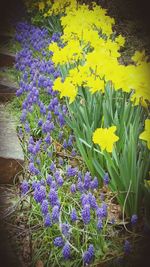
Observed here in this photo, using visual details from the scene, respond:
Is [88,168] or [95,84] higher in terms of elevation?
[95,84]

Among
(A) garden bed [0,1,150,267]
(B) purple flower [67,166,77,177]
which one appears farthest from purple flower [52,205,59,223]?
(B) purple flower [67,166,77,177]

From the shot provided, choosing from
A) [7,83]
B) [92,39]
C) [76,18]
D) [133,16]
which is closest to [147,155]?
[92,39]

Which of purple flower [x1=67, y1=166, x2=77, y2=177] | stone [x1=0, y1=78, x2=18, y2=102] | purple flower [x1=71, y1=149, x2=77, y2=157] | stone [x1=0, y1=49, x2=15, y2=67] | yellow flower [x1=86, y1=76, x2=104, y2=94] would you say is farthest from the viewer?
stone [x1=0, y1=49, x2=15, y2=67]

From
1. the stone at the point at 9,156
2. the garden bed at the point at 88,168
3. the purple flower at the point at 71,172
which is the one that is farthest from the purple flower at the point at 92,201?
the stone at the point at 9,156

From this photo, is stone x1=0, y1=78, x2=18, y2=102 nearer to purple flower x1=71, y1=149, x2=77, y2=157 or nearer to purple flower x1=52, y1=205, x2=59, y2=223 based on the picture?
purple flower x1=71, y1=149, x2=77, y2=157

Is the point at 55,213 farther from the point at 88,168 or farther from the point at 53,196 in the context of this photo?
the point at 88,168

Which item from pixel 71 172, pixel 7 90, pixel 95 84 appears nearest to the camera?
pixel 71 172

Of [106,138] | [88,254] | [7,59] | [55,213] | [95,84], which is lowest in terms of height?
[88,254]

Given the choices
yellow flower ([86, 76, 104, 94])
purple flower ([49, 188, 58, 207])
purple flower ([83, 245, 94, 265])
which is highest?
yellow flower ([86, 76, 104, 94])

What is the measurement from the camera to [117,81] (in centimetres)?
237

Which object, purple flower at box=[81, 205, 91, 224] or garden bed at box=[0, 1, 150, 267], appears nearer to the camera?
purple flower at box=[81, 205, 91, 224]

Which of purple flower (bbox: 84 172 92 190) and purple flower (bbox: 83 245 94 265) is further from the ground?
purple flower (bbox: 84 172 92 190)

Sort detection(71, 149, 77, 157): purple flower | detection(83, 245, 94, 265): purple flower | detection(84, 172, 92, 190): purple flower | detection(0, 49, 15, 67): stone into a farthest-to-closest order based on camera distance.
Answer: detection(0, 49, 15, 67): stone < detection(71, 149, 77, 157): purple flower < detection(84, 172, 92, 190): purple flower < detection(83, 245, 94, 265): purple flower

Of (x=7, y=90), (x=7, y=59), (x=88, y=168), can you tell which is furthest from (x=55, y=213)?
(x=7, y=59)
